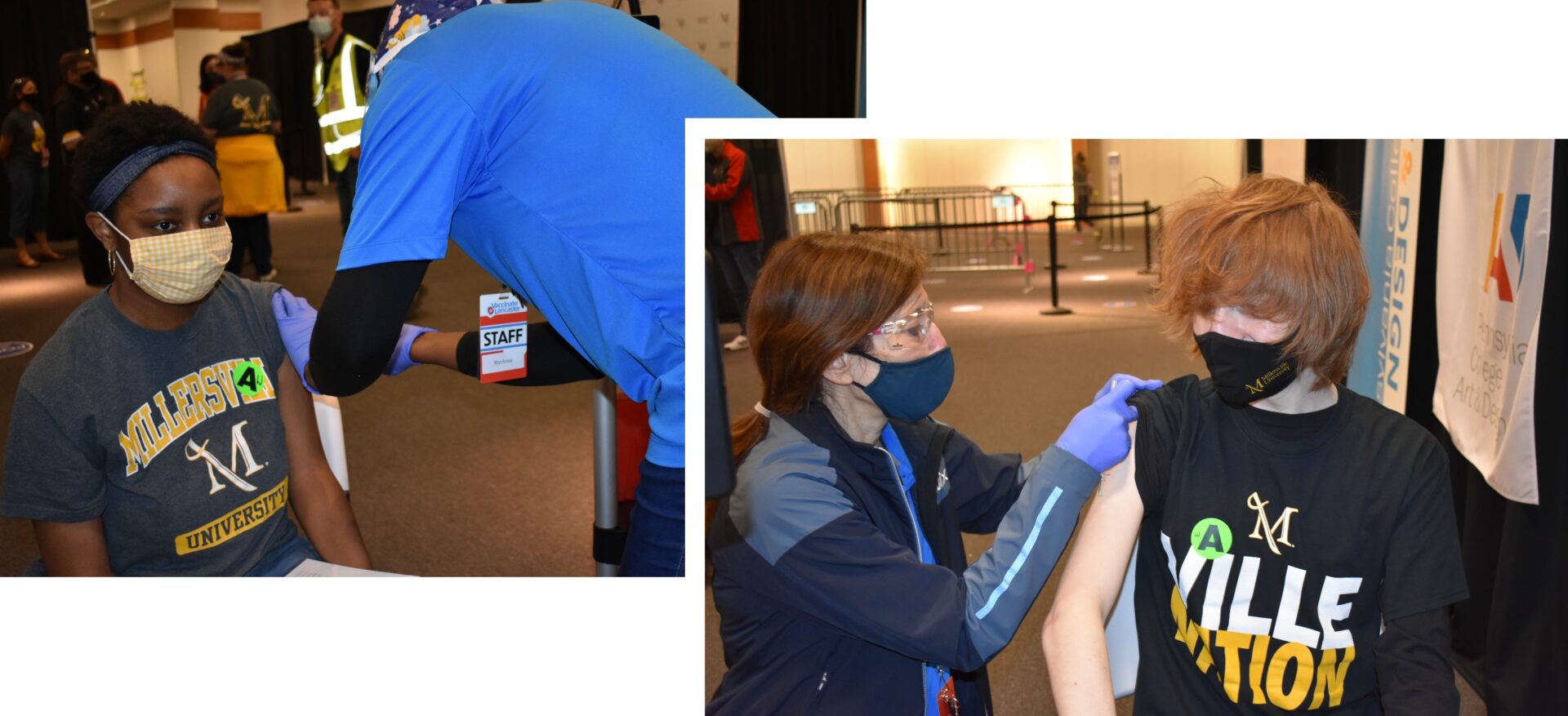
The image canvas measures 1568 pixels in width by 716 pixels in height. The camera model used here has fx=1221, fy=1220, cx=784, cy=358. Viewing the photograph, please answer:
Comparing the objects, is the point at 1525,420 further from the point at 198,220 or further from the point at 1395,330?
→ the point at 198,220

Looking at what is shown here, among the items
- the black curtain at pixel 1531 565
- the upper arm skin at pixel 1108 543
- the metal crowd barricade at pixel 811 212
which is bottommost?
the black curtain at pixel 1531 565

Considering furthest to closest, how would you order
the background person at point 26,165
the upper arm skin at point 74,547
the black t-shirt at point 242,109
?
the black t-shirt at point 242,109 < the background person at point 26,165 < the upper arm skin at point 74,547

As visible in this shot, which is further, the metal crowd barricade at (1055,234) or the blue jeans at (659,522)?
the blue jeans at (659,522)

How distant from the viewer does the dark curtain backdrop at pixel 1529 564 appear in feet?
6.04

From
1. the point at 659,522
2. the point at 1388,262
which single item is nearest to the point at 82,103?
the point at 659,522

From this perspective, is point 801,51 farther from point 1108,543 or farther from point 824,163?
point 1108,543

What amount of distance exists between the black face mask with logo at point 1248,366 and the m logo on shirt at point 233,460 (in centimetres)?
136

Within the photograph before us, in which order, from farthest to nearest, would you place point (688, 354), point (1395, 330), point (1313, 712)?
point (1395, 330) → point (688, 354) → point (1313, 712)

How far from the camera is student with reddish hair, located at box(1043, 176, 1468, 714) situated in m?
1.28

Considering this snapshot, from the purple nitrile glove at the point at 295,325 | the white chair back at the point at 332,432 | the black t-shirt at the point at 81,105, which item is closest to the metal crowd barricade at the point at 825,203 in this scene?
the purple nitrile glove at the point at 295,325

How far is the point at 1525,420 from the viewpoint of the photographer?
6.01ft

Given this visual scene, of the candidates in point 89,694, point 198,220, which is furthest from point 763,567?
point 89,694

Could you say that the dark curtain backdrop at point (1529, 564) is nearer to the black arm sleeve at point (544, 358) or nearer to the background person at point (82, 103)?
the black arm sleeve at point (544, 358)

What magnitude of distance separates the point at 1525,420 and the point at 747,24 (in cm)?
157
